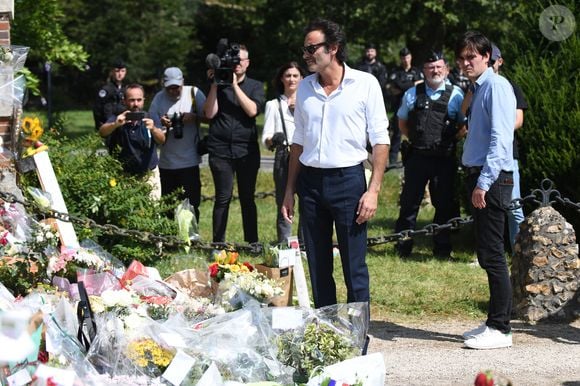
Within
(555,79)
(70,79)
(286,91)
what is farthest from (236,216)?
(70,79)

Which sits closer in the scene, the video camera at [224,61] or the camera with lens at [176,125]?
the video camera at [224,61]

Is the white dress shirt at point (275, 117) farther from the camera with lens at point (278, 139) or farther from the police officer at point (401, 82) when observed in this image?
the police officer at point (401, 82)

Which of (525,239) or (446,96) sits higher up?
(446,96)

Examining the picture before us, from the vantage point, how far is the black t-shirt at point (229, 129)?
31.5 feet

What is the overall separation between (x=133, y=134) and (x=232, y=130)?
3.02 feet

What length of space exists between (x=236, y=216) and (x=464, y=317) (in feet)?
17.9

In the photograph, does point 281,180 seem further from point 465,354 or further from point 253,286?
point 465,354

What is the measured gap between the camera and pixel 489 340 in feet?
22.4

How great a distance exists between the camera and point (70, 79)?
3853 centimetres

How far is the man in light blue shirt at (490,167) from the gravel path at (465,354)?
21 centimetres

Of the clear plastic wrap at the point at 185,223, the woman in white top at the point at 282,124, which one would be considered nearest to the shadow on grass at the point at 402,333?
the clear plastic wrap at the point at 185,223

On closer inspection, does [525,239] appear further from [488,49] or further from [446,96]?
[446,96]

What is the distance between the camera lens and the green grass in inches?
318

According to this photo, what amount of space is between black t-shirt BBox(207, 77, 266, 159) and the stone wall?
9.79ft
